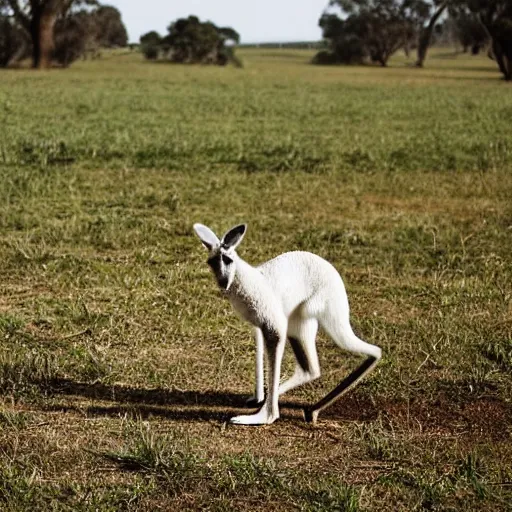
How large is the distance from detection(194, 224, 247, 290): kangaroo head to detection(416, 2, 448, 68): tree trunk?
51.4 meters

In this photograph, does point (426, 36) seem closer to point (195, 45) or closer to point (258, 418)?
point (195, 45)

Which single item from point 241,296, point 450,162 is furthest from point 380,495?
point 450,162

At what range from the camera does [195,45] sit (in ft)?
179

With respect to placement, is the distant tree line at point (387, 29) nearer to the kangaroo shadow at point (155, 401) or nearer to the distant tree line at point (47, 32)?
the distant tree line at point (47, 32)

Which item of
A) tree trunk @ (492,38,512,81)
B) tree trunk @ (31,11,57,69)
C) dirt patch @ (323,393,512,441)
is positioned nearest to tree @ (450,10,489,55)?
tree trunk @ (492,38,512,81)

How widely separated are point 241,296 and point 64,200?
5.86 meters

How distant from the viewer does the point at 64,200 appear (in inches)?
357

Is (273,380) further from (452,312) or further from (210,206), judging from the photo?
(210,206)

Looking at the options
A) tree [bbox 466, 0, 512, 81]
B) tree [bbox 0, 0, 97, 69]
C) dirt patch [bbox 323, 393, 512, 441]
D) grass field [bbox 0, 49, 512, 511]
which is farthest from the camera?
tree [bbox 0, 0, 97, 69]

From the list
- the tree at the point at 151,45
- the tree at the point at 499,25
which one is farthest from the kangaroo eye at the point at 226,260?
the tree at the point at 151,45

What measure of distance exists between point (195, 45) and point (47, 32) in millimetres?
13542

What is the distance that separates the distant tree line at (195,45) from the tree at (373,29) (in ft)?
24.1

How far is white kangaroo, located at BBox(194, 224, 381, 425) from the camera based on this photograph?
3.51 meters

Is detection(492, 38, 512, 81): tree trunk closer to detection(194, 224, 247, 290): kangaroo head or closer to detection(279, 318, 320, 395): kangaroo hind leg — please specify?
detection(279, 318, 320, 395): kangaroo hind leg
